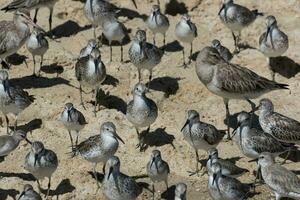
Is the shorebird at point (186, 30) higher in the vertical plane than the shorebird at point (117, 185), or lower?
higher

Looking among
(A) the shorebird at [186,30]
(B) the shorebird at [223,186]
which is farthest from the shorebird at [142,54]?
(B) the shorebird at [223,186]

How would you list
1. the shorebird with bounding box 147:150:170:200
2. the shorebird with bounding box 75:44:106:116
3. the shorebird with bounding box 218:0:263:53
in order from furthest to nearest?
the shorebird with bounding box 218:0:263:53 < the shorebird with bounding box 75:44:106:116 < the shorebird with bounding box 147:150:170:200

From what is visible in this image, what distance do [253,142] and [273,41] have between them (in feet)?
10.6

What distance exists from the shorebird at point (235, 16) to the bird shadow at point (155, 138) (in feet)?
10.6

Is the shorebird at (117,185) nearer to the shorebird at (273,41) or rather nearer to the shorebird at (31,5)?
the shorebird at (273,41)

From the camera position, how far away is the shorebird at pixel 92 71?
1628 centimetres

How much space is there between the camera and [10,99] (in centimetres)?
1560

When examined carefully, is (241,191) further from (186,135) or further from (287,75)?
(287,75)

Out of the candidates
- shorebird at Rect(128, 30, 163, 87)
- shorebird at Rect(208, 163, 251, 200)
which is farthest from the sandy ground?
shorebird at Rect(208, 163, 251, 200)

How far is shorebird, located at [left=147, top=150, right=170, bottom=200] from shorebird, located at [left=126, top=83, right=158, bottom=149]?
1.15 metres

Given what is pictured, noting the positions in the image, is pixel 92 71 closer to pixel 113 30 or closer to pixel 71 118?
pixel 71 118

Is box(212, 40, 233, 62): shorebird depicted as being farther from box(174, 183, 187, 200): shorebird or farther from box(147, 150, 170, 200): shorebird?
box(174, 183, 187, 200): shorebird

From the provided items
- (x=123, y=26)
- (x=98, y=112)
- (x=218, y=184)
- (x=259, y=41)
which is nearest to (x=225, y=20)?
(x=259, y=41)

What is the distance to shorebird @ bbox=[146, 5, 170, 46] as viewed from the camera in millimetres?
17922
